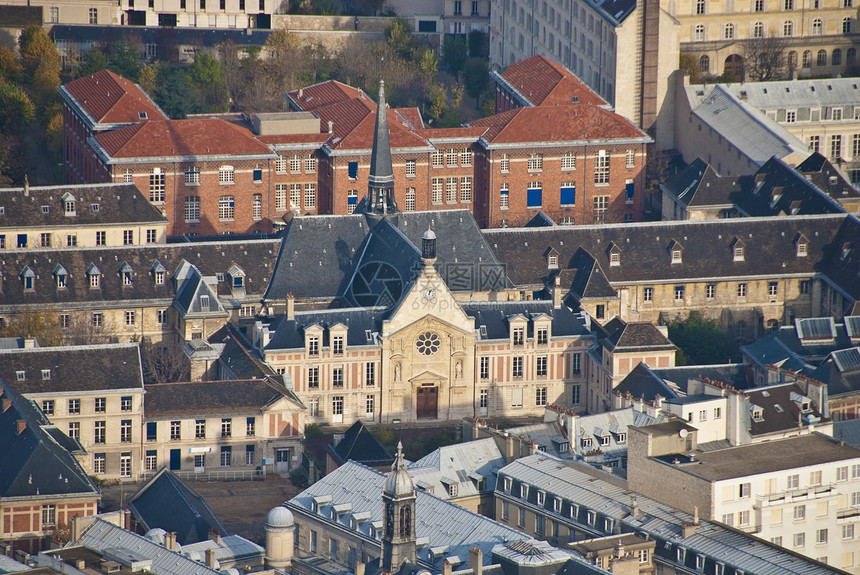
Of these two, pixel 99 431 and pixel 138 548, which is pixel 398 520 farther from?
pixel 99 431

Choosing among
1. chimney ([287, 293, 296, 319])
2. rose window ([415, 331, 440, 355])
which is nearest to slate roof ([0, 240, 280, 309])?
chimney ([287, 293, 296, 319])

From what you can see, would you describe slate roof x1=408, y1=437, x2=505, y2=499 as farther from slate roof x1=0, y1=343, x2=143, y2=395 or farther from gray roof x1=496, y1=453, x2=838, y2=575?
slate roof x1=0, y1=343, x2=143, y2=395

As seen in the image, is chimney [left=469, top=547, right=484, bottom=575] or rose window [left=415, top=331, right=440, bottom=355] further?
rose window [left=415, top=331, right=440, bottom=355]

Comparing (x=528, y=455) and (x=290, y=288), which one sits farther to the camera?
(x=290, y=288)

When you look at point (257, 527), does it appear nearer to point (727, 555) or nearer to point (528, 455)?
point (528, 455)

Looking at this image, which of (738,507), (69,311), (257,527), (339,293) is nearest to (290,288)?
(339,293)

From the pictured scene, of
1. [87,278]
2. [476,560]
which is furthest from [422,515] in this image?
[87,278]

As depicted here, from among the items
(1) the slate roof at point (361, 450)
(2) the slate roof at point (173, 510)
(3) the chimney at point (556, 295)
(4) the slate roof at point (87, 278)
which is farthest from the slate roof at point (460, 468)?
(4) the slate roof at point (87, 278)
